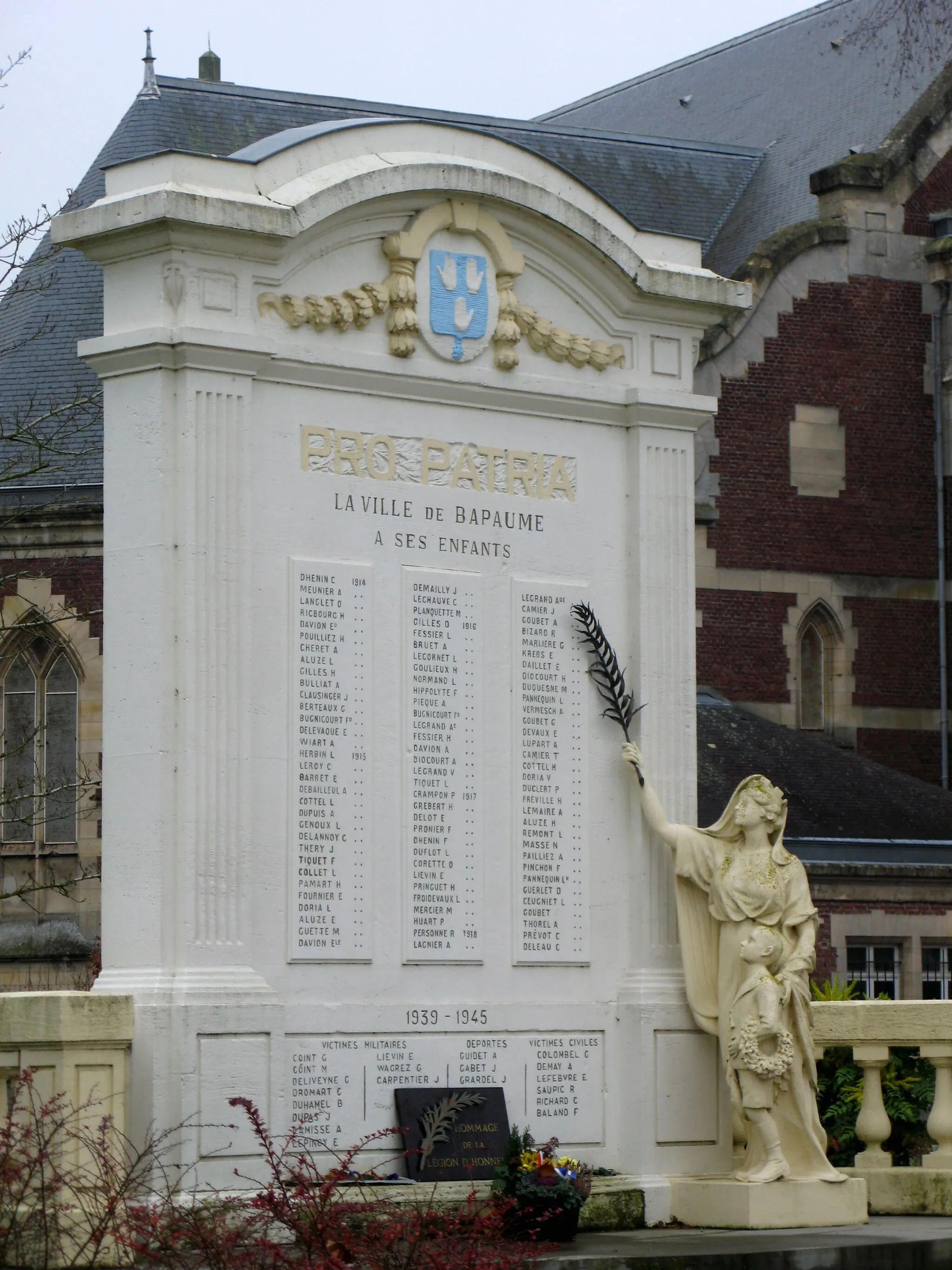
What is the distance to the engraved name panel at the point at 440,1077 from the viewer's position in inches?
426

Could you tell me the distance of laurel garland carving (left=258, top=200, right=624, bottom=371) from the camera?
441 inches

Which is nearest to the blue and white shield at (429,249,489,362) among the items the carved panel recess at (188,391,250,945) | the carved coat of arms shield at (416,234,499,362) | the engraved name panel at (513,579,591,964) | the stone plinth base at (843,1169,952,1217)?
the carved coat of arms shield at (416,234,499,362)

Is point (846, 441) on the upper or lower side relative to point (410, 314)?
upper

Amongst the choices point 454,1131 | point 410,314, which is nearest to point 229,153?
point 410,314

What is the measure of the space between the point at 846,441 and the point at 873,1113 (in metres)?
20.1

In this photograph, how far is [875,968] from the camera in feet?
89.0

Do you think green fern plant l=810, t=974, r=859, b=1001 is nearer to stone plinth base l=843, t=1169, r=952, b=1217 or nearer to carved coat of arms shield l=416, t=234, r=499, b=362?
stone plinth base l=843, t=1169, r=952, b=1217

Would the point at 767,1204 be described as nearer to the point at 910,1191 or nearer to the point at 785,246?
the point at 910,1191

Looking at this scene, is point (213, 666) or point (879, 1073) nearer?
point (213, 666)

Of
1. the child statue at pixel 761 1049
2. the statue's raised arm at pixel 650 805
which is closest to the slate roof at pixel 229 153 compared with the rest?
the statue's raised arm at pixel 650 805

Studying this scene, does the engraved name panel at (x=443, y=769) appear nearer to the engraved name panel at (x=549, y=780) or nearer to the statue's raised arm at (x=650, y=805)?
the engraved name panel at (x=549, y=780)

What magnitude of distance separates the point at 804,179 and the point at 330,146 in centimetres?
2405

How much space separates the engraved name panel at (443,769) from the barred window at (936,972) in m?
16.8

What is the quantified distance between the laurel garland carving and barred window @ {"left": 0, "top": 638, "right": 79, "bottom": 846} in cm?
1982
